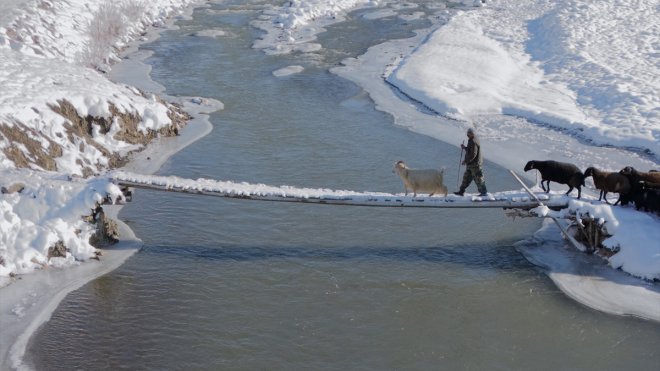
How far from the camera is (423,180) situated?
15453mm

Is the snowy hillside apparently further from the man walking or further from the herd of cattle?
the herd of cattle

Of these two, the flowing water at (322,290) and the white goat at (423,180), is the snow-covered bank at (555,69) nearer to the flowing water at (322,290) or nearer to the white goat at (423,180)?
the flowing water at (322,290)

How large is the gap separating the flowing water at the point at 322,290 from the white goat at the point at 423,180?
1018 mm

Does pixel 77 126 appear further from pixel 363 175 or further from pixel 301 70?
pixel 301 70

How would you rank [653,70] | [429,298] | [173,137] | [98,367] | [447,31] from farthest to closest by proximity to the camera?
1. [447,31]
2. [653,70]
3. [173,137]
4. [429,298]
5. [98,367]

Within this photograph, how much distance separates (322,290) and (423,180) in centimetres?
340

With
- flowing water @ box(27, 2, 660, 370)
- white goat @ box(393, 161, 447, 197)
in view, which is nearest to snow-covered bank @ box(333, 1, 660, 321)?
flowing water @ box(27, 2, 660, 370)

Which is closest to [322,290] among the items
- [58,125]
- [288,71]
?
[58,125]

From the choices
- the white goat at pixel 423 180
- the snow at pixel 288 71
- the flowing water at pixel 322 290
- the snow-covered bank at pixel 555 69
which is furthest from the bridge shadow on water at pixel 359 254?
the snow at pixel 288 71

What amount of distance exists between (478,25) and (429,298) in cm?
2591

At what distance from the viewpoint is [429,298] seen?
13.5m

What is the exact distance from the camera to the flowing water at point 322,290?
11.7 meters

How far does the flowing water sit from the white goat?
102cm

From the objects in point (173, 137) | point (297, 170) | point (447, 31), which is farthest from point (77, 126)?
point (447, 31)
